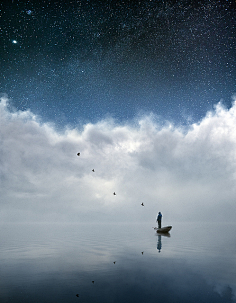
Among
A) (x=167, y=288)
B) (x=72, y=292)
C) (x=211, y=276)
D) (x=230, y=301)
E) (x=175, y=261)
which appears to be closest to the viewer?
(x=230, y=301)

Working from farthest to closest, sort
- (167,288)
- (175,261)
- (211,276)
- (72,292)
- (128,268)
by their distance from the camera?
(175,261) → (128,268) → (211,276) → (167,288) → (72,292)

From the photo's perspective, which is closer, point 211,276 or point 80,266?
point 211,276

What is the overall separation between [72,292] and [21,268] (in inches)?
288

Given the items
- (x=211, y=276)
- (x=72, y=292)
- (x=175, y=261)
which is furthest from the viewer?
(x=175, y=261)

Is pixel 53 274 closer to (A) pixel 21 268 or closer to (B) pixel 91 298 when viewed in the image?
(A) pixel 21 268

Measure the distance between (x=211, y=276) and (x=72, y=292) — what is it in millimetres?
8978

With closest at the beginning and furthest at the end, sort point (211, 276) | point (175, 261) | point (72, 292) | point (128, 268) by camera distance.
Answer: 1. point (72, 292)
2. point (211, 276)
3. point (128, 268)
4. point (175, 261)

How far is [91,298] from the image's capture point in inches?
378

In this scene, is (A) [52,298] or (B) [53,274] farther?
(B) [53,274]

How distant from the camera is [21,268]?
15.3 meters

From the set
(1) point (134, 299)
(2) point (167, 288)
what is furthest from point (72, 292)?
(2) point (167, 288)

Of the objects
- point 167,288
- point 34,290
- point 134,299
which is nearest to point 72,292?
point 34,290

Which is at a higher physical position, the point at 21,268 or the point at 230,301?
the point at 230,301

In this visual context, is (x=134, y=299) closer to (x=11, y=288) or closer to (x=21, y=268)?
(x=11, y=288)
